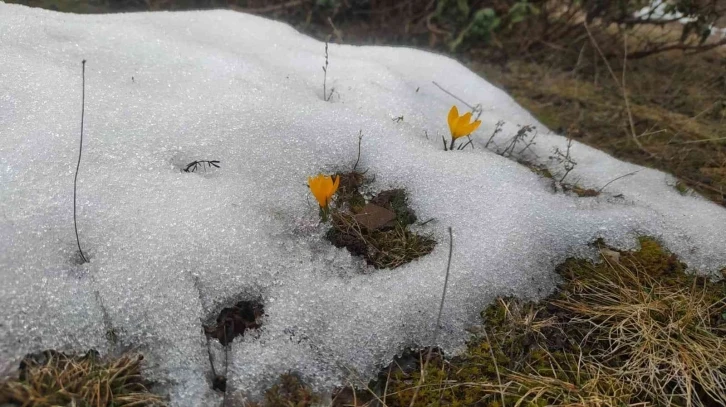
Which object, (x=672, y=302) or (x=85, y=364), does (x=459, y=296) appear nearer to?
(x=672, y=302)

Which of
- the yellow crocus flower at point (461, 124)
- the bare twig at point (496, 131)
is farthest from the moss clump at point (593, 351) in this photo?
the bare twig at point (496, 131)

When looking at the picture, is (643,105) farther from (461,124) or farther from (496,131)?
(461,124)

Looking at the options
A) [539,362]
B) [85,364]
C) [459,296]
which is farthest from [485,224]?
[85,364]

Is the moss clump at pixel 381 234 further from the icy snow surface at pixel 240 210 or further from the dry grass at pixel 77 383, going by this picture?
the dry grass at pixel 77 383

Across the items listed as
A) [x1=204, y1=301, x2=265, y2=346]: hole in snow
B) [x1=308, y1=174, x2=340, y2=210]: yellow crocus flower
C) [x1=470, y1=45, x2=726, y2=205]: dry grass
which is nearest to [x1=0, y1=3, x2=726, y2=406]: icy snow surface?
[x1=204, y1=301, x2=265, y2=346]: hole in snow

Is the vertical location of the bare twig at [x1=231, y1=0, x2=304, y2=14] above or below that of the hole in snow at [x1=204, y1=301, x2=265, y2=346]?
above

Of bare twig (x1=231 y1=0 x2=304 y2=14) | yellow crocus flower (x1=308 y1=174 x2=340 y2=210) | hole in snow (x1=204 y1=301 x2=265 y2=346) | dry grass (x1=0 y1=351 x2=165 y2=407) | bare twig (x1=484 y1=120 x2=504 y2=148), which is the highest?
bare twig (x1=231 y1=0 x2=304 y2=14)

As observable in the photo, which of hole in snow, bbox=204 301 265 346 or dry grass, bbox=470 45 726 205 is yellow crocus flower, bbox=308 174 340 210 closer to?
hole in snow, bbox=204 301 265 346
